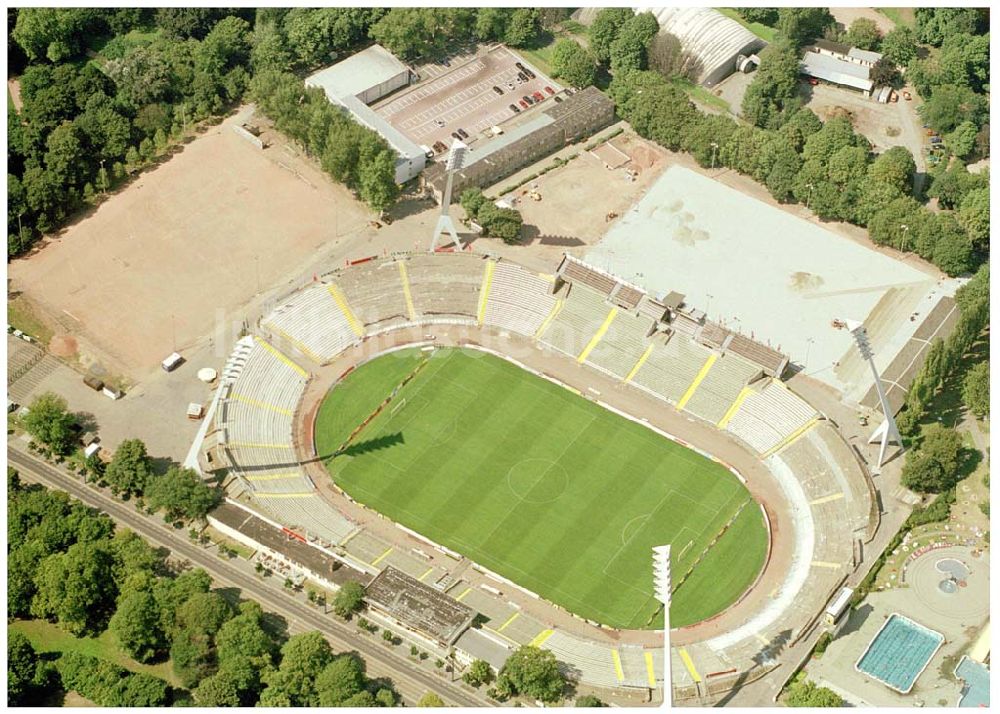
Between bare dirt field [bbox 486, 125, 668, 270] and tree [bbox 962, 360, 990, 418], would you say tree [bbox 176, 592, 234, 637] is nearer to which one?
bare dirt field [bbox 486, 125, 668, 270]

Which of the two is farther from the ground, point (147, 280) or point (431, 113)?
point (431, 113)

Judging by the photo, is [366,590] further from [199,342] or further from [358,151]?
[358,151]

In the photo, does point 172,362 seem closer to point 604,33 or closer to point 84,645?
point 84,645

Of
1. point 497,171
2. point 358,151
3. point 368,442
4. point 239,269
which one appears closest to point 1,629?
point 368,442

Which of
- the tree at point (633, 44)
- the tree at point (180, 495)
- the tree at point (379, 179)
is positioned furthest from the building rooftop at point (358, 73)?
the tree at point (180, 495)

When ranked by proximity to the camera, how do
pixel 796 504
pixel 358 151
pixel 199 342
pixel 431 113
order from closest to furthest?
pixel 796 504
pixel 199 342
pixel 358 151
pixel 431 113

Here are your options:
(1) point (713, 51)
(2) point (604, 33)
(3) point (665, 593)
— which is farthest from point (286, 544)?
(1) point (713, 51)

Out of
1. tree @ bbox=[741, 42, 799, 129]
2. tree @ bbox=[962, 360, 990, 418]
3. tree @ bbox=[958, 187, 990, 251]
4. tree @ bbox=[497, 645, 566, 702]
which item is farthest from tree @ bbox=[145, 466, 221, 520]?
tree @ bbox=[958, 187, 990, 251]
